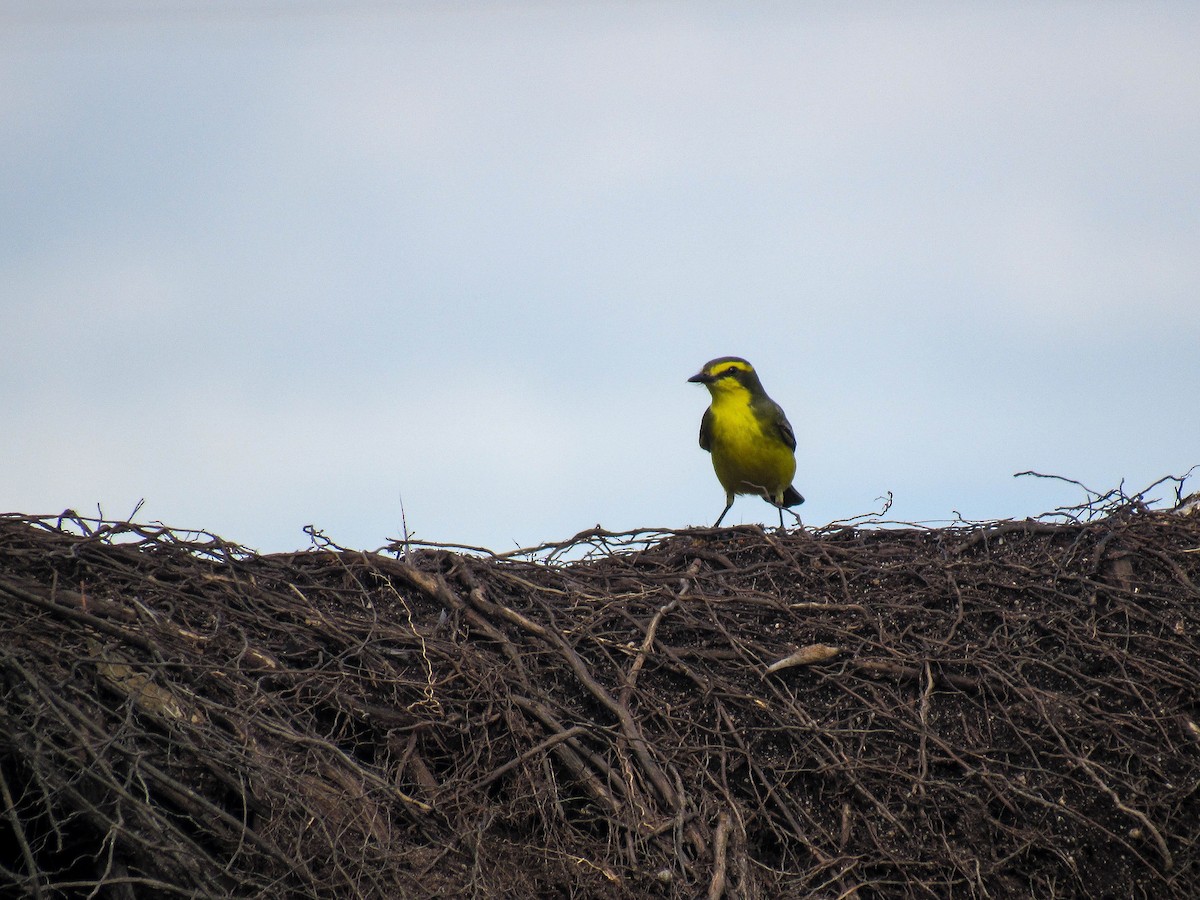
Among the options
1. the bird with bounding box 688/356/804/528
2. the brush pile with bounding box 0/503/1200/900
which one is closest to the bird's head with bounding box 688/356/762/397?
the bird with bounding box 688/356/804/528

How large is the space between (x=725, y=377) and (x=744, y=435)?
572 mm

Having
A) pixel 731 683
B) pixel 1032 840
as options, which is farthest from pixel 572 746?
pixel 1032 840

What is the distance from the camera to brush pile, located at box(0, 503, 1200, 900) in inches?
172

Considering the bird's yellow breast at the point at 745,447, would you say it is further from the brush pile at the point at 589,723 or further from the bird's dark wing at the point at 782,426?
the brush pile at the point at 589,723

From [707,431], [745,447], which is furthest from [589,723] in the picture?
[707,431]

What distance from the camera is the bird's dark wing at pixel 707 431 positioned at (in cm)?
930

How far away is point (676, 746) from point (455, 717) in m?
0.98

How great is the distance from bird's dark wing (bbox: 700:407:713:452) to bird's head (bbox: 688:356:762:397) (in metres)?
0.17

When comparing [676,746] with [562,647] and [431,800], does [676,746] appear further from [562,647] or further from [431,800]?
[431,800]

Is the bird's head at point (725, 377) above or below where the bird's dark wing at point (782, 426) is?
above

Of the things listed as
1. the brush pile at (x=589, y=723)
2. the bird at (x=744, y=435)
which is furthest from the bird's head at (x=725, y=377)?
the brush pile at (x=589, y=723)

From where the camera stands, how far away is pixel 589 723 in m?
5.02

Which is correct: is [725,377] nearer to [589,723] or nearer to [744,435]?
[744,435]

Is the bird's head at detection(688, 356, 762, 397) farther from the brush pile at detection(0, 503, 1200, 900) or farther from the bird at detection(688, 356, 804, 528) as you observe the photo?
the brush pile at detection(0, 503, 1200, 900)
